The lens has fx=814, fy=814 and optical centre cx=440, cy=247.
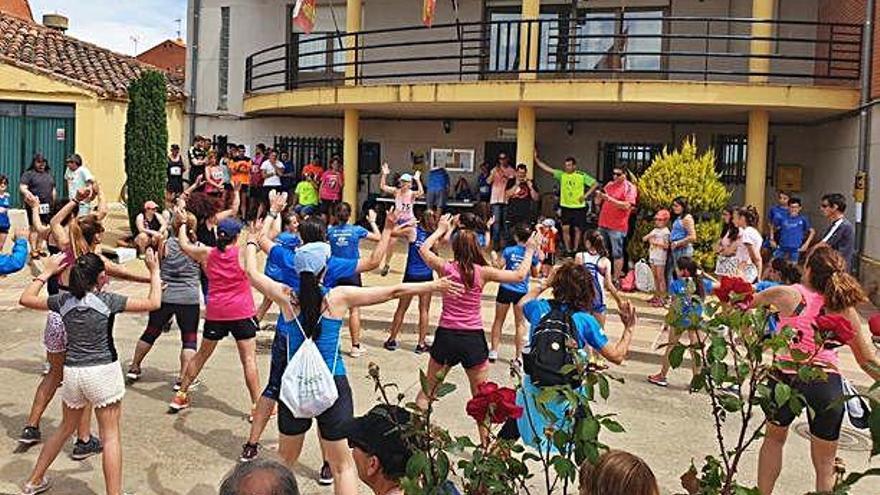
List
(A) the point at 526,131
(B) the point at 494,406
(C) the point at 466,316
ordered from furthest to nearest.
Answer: (A) the point at 526,131 → (C) the point at 466,316 → (B) the point at 494,406

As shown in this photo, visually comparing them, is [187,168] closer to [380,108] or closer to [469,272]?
[380,108]

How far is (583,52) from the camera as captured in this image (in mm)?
15508

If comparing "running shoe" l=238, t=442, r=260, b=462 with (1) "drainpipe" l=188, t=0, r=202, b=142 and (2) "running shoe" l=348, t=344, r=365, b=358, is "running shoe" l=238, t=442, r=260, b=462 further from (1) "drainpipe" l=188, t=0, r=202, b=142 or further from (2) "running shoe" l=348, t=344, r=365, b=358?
(1) "drainpipe" l=188, t=0, r=202, b=142

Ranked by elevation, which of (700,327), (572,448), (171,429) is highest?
(700,327)

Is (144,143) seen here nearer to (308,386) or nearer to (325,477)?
(325,477)

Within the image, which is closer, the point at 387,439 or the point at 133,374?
the point at 387,439

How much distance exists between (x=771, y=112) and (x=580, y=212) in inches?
155

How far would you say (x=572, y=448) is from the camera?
2543 millimetres

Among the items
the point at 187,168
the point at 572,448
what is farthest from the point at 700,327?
the point at 187,168

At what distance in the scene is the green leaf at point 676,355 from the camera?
8.95 ft

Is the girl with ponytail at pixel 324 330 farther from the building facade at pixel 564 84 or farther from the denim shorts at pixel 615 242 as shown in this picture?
the building facade at pixel 564 84

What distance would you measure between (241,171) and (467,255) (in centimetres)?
1241

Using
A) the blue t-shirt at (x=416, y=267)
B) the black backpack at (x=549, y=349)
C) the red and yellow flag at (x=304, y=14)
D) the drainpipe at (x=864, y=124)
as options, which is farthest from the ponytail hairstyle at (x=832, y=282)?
the red and yellow flag at (x=304, y=14)

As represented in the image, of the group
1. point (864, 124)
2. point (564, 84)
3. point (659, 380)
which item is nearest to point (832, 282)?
point (659, 380)
